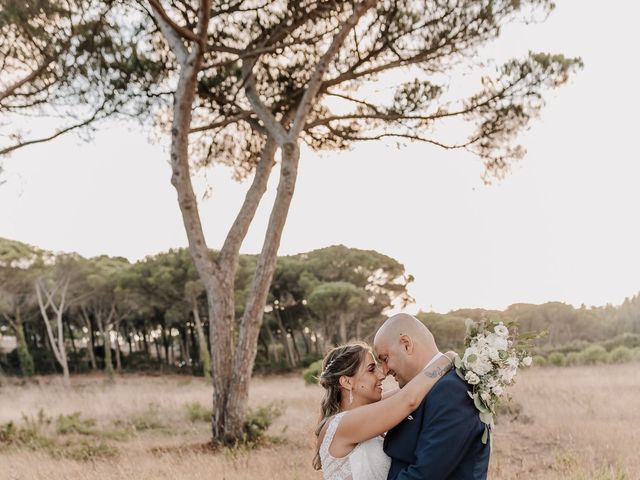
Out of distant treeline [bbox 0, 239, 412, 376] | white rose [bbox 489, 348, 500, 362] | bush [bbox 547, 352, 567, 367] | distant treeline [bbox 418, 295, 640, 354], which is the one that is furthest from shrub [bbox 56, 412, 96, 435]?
distant treeline [bbox 418, 295, 640, 354]

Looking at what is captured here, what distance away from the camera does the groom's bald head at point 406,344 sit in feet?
8.38

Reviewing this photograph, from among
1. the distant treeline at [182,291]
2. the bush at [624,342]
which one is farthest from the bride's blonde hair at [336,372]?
the bush at [624,342]

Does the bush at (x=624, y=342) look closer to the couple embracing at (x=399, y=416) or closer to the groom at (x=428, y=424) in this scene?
the couple embracing at (x=399, y=416)

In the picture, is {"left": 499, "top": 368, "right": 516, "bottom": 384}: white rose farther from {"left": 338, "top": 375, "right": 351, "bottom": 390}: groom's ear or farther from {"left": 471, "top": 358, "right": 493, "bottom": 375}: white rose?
{"left": 338, "top": 375, "right": 351, "bottom": 390}: groom's ear

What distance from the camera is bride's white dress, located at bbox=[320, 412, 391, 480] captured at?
2.72 metres

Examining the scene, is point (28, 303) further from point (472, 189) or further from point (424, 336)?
point (424, 336)

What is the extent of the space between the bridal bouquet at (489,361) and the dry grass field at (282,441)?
2792mm

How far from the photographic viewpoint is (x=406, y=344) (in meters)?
2.56

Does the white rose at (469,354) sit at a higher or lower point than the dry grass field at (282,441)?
higher

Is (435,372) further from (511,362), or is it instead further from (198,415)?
(198,415)

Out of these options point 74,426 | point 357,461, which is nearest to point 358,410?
point 357,461

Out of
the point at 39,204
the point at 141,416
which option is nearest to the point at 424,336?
the point at 141,416

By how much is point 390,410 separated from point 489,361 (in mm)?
410

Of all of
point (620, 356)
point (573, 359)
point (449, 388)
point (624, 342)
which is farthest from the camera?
point (624, 342)
